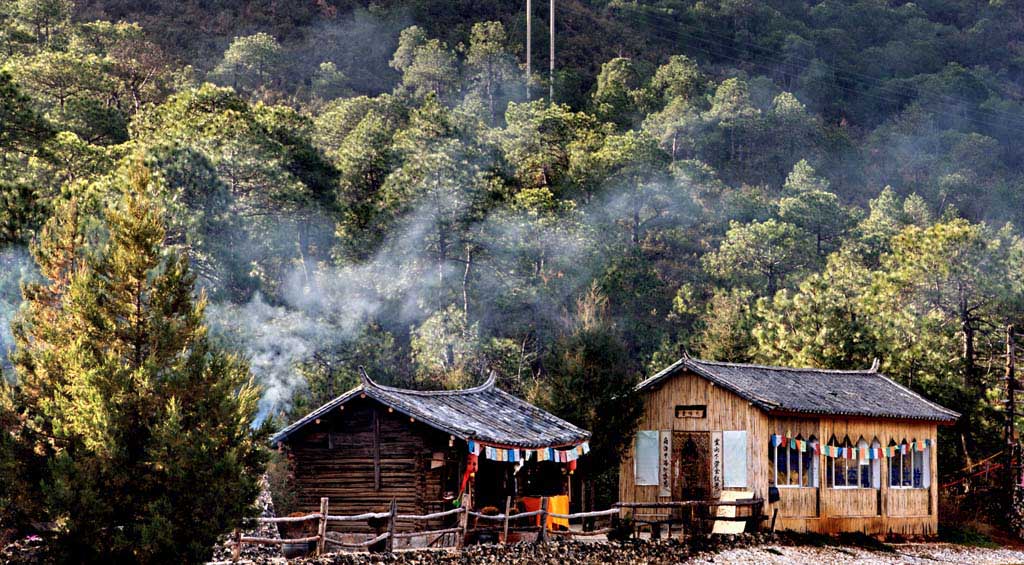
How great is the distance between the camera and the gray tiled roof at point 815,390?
31641 mm

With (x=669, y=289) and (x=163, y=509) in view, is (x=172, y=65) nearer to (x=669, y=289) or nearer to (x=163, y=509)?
(x=669, y=289)

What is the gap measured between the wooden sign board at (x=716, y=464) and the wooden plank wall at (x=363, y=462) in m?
8.49

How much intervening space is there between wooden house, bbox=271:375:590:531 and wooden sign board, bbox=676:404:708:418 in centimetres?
500

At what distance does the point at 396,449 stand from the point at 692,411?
9391mm

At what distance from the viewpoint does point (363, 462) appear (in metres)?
26.6

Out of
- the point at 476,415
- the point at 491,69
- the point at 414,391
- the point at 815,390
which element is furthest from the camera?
the point at 491,69

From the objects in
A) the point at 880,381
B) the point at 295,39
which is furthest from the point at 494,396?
the point at 295,39

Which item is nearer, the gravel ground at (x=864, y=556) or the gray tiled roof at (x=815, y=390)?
the gravel ground at (x=864, y=556)

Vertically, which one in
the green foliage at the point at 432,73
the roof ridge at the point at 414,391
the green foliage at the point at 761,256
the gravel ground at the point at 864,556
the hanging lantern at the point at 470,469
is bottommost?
the gravel ground at the point at 864,556

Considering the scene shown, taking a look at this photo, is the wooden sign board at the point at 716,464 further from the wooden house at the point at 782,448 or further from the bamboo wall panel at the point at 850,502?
the bamboo wall panel at the point at 850,502

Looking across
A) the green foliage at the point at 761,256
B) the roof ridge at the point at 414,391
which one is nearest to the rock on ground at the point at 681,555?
the roof ridge at the point at 414,391

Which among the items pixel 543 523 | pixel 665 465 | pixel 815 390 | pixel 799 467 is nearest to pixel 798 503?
pixel 799 467

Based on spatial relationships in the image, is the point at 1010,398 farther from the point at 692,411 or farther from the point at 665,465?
the point at 665,465

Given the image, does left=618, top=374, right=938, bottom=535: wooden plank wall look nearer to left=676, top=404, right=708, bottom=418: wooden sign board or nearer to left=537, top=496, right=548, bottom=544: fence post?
left=676, top=404, right=708, bottom=418: wooden sign board
